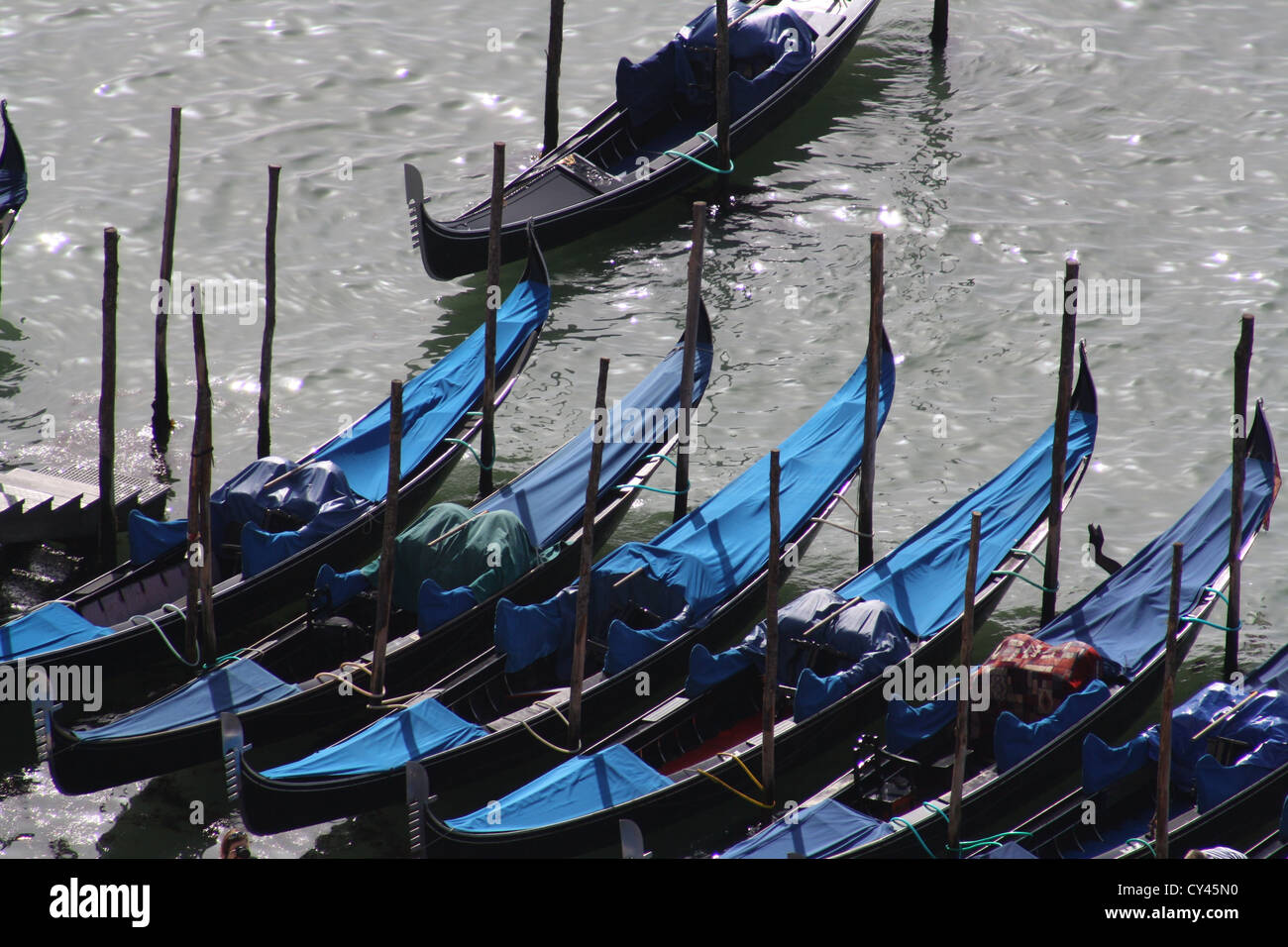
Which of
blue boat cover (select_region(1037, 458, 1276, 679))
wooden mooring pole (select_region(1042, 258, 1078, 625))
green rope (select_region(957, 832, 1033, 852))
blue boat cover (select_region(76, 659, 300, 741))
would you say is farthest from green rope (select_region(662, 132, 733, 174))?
green rope (select_region(957, 832, 1033, 852))

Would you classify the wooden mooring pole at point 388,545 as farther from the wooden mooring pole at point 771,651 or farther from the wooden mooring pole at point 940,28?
the wooden mooring pole at point 940,28

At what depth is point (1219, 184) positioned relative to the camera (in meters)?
16.8

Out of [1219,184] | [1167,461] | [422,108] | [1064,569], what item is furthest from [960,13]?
[1064,569]

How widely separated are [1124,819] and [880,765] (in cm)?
129

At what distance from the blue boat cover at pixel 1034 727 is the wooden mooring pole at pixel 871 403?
220 cm

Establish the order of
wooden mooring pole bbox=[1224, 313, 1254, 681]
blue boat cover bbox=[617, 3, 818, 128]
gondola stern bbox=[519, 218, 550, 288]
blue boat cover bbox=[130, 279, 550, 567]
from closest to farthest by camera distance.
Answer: wooden mooring pole bbox=[1224, 313, 1254, 681] < blue boat cover bbox=[130, 279, 550, 567] < gondola stern bbox=[519, 218, 550, 288] < blue boat cover bbox=[617, 3, 818, 128]

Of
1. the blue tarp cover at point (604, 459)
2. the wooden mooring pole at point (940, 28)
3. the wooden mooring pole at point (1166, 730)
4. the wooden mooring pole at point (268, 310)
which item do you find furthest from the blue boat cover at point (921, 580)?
the wooden mooring pole at point (940, 28)

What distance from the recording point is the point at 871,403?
1088 cm

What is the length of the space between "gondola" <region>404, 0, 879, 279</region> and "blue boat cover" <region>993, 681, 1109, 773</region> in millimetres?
7267

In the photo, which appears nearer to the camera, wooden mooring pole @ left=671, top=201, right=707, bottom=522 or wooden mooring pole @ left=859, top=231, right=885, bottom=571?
wooden mooring pole @ left=859, top=231, right=885, bottom=571

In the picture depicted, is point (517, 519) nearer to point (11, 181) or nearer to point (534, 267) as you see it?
point (534, 267)

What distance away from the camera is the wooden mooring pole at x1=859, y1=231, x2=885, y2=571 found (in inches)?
416

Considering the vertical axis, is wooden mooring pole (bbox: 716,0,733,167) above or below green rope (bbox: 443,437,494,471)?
above

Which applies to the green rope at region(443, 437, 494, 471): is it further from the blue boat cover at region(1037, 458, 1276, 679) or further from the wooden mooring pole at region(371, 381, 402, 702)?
the blue boat cover at region(1037, 458, 1276, 679)
